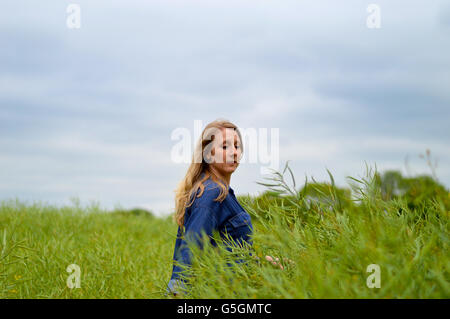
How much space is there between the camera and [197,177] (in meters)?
3.29

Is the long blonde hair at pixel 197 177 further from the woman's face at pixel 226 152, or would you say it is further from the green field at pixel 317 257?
the green field at pixel 317 257

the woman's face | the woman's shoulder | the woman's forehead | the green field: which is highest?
the woman's forehead

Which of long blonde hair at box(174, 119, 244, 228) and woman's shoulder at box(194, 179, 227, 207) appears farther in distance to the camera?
long blonde hair at box(174, 119, 244, 228)

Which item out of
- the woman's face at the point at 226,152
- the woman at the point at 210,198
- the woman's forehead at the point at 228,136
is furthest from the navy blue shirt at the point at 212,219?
the woman's forehead at the point at 228,136

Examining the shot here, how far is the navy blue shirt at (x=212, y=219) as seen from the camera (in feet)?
8.81

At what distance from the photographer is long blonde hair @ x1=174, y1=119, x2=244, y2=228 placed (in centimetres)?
307

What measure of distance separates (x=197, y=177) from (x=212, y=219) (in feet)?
1.95

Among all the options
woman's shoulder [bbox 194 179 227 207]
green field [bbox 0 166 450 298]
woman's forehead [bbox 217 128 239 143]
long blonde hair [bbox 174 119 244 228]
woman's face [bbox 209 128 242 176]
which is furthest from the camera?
woman's forehead [bbox 217 128 239 143]

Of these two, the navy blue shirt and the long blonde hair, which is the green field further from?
the long blonde hair

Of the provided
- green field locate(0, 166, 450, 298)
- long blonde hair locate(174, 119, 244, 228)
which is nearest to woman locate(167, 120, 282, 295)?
long blonde hair locate(174, 119, 244, 228)

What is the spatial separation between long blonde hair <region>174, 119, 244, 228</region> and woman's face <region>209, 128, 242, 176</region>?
2.5 inches
